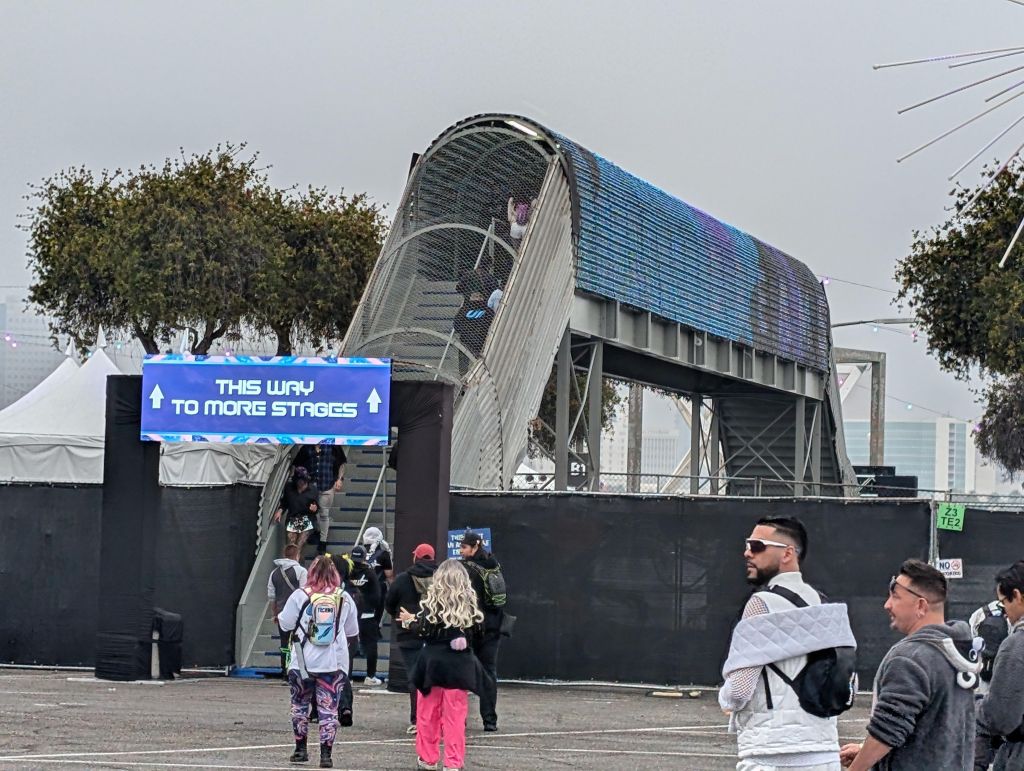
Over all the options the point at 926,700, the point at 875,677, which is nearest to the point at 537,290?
the point at 875,677

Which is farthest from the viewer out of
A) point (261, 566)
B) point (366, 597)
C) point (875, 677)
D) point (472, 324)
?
point (472, 324)

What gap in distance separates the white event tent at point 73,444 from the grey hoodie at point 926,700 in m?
28.4

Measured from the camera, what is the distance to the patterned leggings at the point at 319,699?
12805 mm

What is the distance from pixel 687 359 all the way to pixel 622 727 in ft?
60.8

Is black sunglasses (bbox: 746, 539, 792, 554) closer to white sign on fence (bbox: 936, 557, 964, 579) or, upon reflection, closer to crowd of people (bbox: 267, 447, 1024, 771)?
crowd of people (bbox: 267, 447, 1024, 771)

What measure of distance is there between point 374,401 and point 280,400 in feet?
3.57

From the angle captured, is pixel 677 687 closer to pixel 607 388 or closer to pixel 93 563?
pixel 93 563

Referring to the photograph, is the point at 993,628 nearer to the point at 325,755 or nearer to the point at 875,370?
the point at 325,755

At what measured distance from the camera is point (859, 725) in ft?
53.9

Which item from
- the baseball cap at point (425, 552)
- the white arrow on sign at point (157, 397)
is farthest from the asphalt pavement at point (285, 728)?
the white arrow on sign at point (157, 397)

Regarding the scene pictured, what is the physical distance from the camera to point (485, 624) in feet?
52.2

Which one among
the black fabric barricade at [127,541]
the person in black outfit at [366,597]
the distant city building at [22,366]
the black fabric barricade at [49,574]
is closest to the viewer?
the person in black outfit at [366,597]

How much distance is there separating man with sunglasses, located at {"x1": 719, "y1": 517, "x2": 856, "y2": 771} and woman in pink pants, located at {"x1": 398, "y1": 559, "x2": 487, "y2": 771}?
19.1 ft

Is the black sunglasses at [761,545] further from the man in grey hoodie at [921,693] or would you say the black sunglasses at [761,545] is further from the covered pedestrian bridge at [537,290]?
the covered pedestrian bridge at [537,290]
